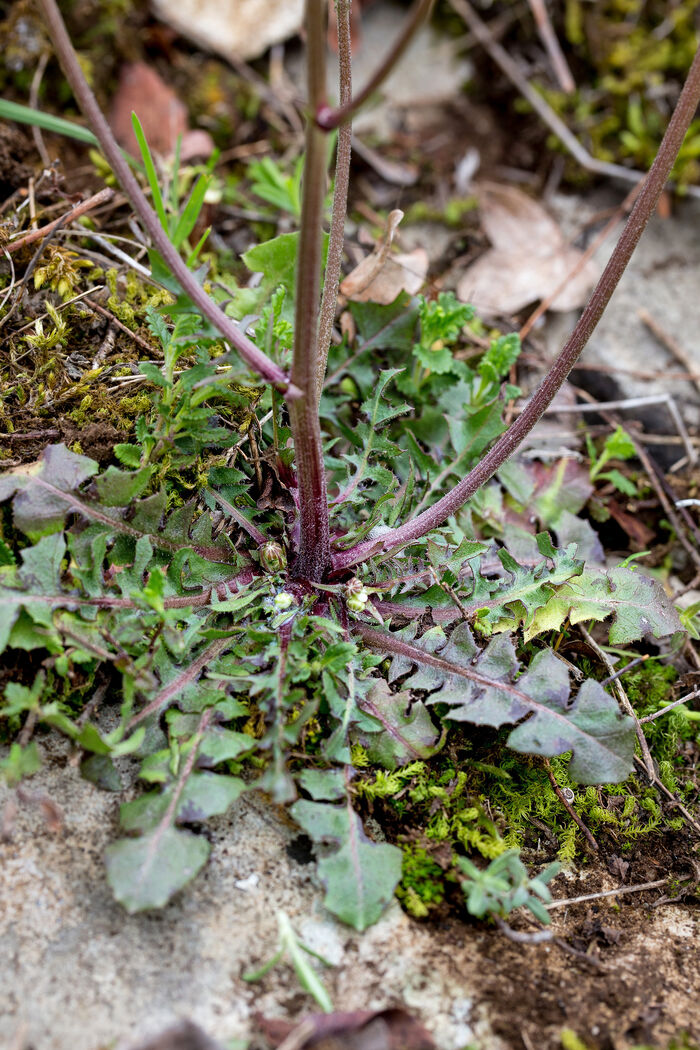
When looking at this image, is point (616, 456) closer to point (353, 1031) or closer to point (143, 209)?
point (143, 209)

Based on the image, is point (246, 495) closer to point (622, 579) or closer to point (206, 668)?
point (206, 668)

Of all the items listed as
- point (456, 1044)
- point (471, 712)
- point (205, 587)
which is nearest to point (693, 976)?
point (456, 1044)

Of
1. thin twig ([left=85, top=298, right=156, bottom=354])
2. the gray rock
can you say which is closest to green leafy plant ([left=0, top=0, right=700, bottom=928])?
thin twig ([left=85, top=298, right=156, bottom=354])

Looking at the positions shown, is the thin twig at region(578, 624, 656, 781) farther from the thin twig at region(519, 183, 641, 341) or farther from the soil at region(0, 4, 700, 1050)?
the thin twig at region(519, 183, 641, 341)

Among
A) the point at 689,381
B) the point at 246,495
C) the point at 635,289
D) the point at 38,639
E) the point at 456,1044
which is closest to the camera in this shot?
the point at 456,1044

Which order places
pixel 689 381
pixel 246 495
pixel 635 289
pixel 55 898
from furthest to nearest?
pixel 635 289 < pixel 689 381 < pixel 246 495 < pixel 55 898

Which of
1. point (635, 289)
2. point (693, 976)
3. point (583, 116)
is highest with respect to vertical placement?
point (583, 116)
